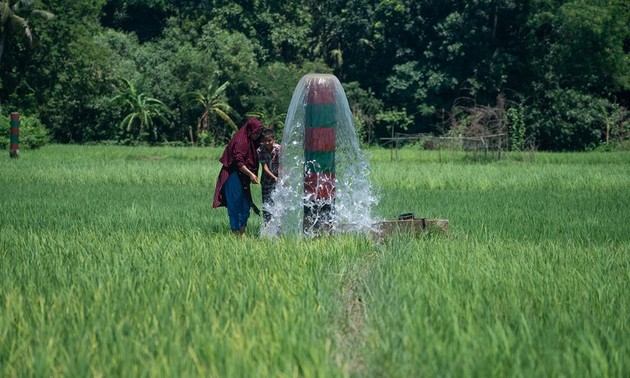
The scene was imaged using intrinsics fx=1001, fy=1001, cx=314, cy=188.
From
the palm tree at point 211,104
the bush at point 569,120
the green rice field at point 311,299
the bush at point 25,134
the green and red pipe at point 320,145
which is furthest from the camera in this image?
the palm tree at point 211,104

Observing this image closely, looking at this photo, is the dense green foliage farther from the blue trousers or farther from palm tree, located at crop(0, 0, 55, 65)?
the blue trousers

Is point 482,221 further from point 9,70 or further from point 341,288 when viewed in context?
point 9,70

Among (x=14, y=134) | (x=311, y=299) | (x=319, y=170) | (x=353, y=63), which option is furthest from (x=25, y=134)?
(x=311, y=299)

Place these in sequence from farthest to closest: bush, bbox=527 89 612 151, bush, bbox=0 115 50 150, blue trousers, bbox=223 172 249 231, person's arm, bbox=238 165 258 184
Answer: bush, bbox=527 89 612 151
bush, bbox=0 115 50 150
blue trousers, bbox=223 172 249 231
person's arm, bbox=238 165 258 184

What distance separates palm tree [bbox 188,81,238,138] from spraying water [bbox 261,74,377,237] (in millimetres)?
25516

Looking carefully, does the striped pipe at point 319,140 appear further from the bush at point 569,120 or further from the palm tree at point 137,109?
the bush at point 569,120

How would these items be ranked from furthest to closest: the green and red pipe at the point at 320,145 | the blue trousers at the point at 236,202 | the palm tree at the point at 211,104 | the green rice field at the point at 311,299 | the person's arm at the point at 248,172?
the palm tree at the point at 211,104, the blue trousers at the point at 236,202, the person's arm at the point at 248,172, the green and red pipe at the point at 320,145, the green rice field at the point at 311,299

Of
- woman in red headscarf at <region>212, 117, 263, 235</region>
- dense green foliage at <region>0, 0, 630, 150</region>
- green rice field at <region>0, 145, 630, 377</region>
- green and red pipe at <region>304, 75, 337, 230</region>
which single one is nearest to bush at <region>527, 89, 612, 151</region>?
dense green foliage at <region>0, 0, 630, 150</region>

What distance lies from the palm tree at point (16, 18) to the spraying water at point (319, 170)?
22.7 metres

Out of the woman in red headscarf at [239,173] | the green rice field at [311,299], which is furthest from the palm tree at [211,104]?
the woman in red headscarf at [239,173]

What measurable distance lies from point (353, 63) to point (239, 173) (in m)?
31.8

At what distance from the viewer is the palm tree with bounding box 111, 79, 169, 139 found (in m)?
32.7

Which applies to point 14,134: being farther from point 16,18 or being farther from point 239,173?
point 239,173

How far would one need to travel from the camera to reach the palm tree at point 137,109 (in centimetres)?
3266
